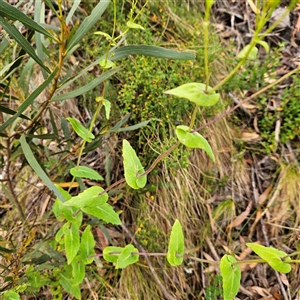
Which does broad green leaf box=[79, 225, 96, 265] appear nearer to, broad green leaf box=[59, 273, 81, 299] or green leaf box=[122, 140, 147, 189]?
broad green leaf box=[59, 273, 81, 299]

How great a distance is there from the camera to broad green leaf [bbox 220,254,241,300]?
2.73 ft

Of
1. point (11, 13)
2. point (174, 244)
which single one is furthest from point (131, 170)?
point (11, 13)

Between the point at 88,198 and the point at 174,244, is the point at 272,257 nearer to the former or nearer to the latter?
the point at 174,244

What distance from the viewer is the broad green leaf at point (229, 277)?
0.83 m

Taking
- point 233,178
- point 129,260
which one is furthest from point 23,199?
point 233,178

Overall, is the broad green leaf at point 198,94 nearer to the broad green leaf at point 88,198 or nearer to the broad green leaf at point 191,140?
A: the broad green leaf at point 191,140

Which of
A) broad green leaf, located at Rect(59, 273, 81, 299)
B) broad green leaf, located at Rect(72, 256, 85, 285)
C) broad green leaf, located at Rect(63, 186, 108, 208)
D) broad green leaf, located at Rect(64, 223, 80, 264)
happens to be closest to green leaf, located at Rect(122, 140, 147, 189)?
broad green leaf, located at Rect(63, 186, 108, 208)

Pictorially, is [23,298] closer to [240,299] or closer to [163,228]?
[163,228]

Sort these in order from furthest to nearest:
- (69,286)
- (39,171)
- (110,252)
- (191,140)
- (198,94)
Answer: (69,286) < (110,252) < (39,171) < (191,140) < (198,94)

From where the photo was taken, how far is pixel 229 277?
2.75 ft

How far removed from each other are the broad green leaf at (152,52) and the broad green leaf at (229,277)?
516mm

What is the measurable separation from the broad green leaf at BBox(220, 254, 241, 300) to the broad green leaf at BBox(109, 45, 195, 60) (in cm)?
52

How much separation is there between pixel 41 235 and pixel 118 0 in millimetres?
1170

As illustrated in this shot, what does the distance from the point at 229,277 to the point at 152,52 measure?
0.60 m
